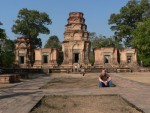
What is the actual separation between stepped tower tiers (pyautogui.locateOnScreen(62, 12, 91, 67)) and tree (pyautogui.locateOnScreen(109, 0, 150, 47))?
32.6 ft

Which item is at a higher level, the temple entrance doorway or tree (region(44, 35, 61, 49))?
tree (region(44, 35, 61, 49))

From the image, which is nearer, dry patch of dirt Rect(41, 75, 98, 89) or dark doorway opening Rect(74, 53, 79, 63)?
dry patch of dirt Rect(41, 75, 98, 89)

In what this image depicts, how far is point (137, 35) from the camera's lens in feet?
144

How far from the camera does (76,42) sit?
5194 centimetres

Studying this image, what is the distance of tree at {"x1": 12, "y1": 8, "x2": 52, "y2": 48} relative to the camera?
56.8 metres

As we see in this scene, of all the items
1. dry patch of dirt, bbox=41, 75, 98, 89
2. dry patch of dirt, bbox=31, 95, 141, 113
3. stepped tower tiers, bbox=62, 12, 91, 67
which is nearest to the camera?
dry patch of dirt, bbox=31, 95, 141, 113

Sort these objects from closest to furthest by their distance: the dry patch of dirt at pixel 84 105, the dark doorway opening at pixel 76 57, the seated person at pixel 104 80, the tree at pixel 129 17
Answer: the dry patch of dirt at pixel 84 105
the seated person at pixel 104 80
the dark doorway opening at pixel 76 57
the tree at pixel 129 17

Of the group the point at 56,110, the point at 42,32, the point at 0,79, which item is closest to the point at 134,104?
the point at 56,110

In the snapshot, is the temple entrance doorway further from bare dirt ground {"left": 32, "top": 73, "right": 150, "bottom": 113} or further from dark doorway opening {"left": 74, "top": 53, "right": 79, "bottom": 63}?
bare dirt ground {"left": 32, "top": 73, "right": 150, "bottom": 113}

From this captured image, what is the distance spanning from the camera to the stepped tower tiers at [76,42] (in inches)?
2039

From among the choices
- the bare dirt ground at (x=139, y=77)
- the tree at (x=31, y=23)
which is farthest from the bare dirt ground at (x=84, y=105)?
the tree at (x=31, y=23)

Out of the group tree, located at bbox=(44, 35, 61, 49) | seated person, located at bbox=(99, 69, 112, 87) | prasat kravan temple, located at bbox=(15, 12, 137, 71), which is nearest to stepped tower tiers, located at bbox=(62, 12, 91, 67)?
prasat kravan temple, located at bbox=(15, 12, 137, 71)

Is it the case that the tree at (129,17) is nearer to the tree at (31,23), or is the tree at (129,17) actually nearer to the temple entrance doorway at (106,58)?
the temple entrance doorway at (106,58)

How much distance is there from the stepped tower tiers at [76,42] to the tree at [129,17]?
993cm
